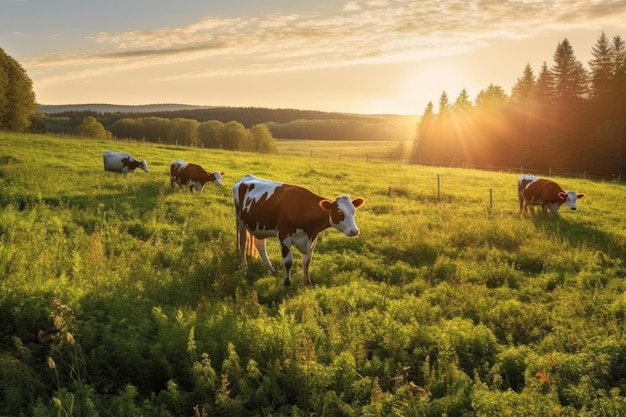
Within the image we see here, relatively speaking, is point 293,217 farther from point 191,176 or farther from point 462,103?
point 462,103

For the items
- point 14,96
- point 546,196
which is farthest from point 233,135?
point 546,196

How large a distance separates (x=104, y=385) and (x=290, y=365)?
2.27 m

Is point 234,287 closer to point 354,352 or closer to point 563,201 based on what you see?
point 354,352

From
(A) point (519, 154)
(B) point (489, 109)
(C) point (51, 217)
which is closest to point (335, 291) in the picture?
(C) point (51, 217)

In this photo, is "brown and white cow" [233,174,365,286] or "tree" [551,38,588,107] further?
"tree" [551,38,588,107]

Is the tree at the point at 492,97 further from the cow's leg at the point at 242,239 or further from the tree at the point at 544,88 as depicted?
the cow's leg at the point at 242,239

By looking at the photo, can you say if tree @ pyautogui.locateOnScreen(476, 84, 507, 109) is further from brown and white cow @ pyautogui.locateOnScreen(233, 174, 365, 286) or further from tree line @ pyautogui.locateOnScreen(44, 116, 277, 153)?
brown and white cow @ pyautogui.locateOnScreen(233, 174, 365, 286)

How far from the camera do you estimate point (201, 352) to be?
6.33 m

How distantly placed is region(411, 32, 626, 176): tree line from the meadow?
42301 mm

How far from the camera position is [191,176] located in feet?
68.7

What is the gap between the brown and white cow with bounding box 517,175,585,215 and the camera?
19.1 meters

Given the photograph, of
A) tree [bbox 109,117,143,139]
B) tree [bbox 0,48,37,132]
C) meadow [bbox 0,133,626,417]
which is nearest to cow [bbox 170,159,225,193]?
meadow [bbox 0,133,626,417]

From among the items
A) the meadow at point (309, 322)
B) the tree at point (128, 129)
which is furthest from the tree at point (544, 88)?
the tree at point (128, 129)

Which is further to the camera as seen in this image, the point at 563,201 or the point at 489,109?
the point at 489,109
